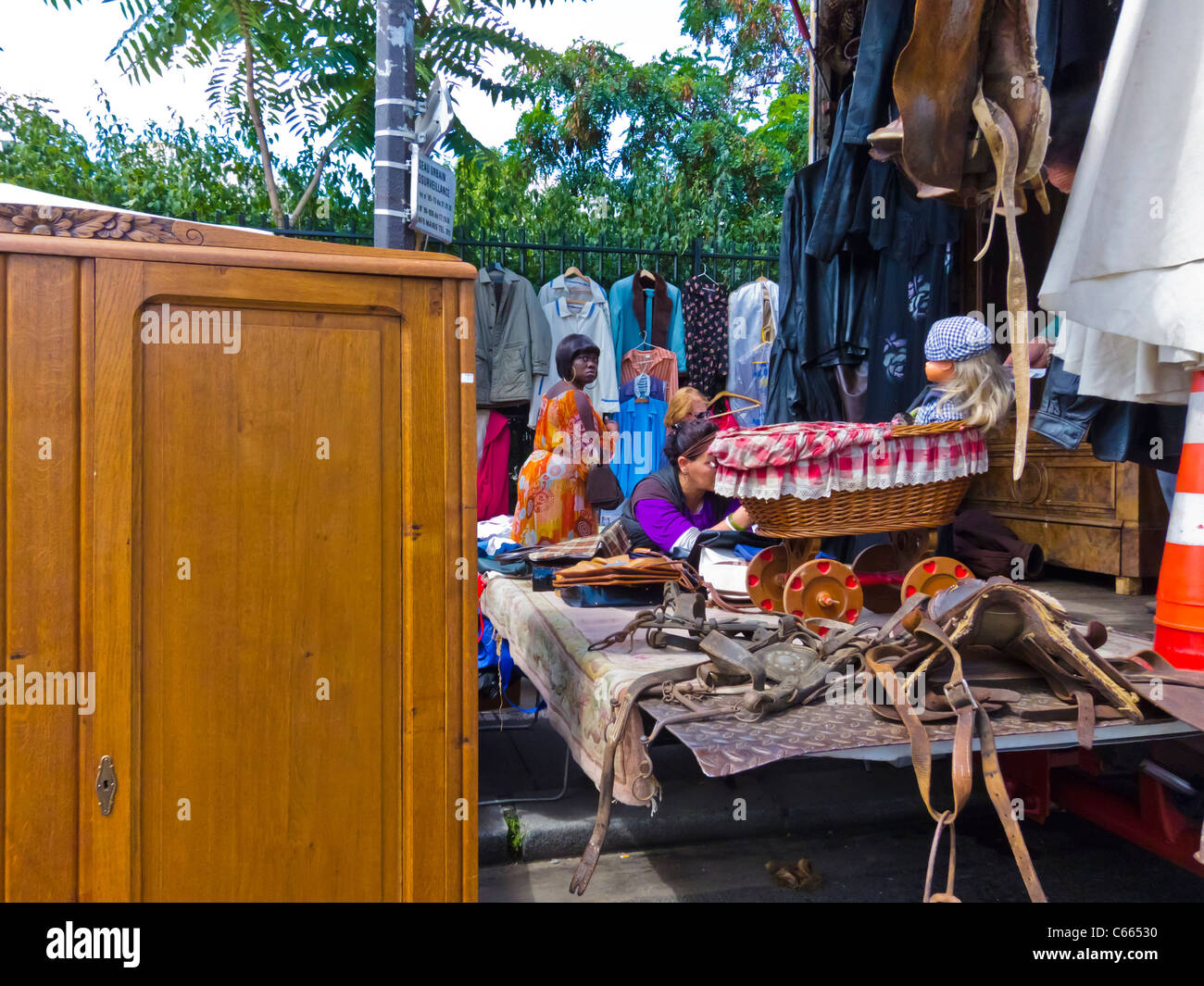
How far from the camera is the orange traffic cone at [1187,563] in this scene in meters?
2.07

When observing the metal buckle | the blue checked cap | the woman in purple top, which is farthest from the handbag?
the metal buckle

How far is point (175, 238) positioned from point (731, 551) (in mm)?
2394

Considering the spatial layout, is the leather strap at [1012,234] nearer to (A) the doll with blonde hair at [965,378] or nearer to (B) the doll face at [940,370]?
(A) the doll with blonde hair at [965,378]

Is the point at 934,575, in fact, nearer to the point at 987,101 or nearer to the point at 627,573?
the point at 627,573

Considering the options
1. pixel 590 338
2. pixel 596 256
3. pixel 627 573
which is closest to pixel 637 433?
pixel 590 338

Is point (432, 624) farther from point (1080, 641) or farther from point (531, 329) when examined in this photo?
point (531, 329)

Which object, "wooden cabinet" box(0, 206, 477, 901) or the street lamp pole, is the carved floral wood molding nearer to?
"wooden cabinet" box(0, 206, 477, 901)

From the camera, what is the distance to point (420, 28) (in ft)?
23.3

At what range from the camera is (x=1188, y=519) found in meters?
2.10

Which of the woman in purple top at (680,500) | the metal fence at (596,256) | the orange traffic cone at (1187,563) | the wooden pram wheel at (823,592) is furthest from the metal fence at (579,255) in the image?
the orange traffic cone at (1187,563)

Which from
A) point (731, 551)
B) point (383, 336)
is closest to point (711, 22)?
point (731, 551)

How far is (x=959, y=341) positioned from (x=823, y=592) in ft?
3.38

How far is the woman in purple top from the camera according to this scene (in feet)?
12.3

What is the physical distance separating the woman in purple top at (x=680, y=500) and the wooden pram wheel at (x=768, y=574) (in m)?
0.51
